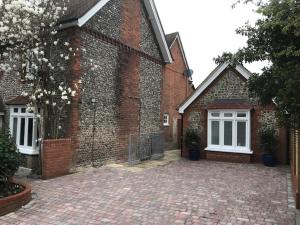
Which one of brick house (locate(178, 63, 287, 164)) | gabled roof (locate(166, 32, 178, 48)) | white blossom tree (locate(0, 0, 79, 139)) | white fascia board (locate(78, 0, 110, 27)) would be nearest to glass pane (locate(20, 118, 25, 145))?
white blossom tree (locate(0, 0, 79, 139))

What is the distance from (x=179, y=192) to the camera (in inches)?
339

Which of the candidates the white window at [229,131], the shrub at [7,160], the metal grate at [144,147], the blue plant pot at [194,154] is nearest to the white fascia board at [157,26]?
the white window at [229,131]

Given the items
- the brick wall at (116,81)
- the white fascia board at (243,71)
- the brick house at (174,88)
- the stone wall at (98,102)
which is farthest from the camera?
the brick house at (174,88)

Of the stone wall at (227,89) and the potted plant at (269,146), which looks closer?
the potted plant at (269,146)

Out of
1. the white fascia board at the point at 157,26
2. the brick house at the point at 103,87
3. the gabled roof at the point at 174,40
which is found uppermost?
the gabled roof at the point at 174,40

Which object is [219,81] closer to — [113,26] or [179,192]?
[113,26]

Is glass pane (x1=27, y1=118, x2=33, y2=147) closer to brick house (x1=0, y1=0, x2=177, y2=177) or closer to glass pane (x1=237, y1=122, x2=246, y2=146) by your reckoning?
brick house (x1=0, y1=0, x2=177, y2=177)

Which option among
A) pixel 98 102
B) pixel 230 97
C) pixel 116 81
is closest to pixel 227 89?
pixel 230 97

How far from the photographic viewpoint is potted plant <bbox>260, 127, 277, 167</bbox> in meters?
14.1

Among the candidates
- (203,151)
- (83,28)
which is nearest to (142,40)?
(83,28)

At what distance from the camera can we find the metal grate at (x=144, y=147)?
14211mm

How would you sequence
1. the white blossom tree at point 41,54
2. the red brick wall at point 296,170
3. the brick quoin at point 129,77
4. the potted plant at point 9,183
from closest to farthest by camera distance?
the potted plant at point 9,183
the red brick wall at point 296,170
the white blossom tree at point 41,54
the brick quoin at point 129,77

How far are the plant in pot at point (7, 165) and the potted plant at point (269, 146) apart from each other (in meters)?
11.1

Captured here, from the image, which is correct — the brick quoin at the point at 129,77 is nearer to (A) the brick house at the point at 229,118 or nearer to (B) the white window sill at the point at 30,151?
(A) the brick house at the point at 229,118
